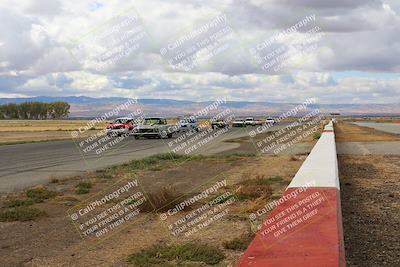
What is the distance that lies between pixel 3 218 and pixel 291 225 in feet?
20.6

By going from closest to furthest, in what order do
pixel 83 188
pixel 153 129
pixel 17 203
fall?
pixel 17 203, pixel 83 188, pixel 153 129

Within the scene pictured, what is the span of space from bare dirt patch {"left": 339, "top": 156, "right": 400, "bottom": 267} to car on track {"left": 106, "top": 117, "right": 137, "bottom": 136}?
3130 centimetres

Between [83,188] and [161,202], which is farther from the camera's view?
[83,188]

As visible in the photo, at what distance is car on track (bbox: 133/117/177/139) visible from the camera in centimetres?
4066

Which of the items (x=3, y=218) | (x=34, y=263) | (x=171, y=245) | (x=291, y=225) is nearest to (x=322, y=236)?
(x=291, y=225)

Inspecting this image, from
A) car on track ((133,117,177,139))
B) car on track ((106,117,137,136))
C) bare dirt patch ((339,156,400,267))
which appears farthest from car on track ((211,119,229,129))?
bare dirt patch ((339,156,400,267))

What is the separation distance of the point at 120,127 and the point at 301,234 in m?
44.4

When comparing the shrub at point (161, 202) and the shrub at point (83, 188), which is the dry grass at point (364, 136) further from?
the shrub at point (161, 202)

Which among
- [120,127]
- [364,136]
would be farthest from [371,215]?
[120,127]

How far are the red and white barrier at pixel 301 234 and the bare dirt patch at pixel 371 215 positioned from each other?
0.87 m

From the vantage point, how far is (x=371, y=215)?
866cm

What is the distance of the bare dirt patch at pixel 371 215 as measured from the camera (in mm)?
5933

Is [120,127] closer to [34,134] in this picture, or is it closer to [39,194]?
[34,134]

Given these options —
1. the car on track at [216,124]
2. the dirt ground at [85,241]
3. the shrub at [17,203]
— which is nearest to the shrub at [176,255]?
the dirt ground at [85,241]
